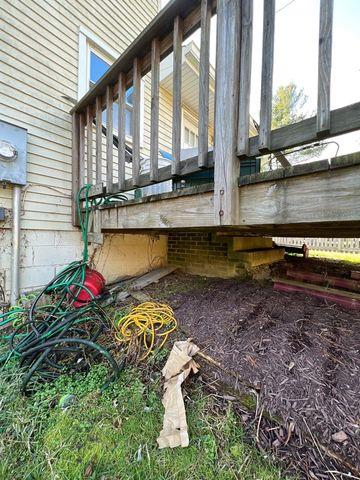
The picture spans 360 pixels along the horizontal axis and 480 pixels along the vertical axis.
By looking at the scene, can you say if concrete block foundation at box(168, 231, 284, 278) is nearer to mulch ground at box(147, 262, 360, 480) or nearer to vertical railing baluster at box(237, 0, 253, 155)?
mulch ground at box(147, 262, 360, 480)

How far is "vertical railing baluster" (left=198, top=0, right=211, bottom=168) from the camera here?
53.4 inches

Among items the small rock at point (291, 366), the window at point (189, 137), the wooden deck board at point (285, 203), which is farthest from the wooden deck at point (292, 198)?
the window at point (189, 137)

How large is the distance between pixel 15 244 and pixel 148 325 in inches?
68.9

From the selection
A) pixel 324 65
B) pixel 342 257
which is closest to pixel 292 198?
Answer: pixel 324 65

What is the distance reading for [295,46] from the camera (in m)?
3.52

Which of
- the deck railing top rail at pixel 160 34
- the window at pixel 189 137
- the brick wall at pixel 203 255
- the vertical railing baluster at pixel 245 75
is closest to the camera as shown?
the vertical railing baluster at pixel 245 75

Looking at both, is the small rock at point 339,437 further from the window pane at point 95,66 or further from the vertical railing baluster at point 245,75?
the window pane at point 95,66

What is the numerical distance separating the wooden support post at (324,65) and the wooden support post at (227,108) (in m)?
0.41

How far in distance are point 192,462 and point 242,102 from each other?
1893mm

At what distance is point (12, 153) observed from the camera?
235 cm

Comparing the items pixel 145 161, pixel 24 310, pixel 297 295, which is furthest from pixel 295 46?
pixel 24 310

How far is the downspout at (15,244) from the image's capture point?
2.46 m

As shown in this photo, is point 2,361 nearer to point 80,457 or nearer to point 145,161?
point 80,457

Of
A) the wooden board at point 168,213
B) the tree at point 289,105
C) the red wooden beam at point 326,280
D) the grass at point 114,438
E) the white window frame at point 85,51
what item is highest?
the tree at point 289,105
